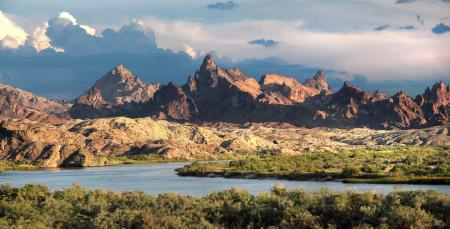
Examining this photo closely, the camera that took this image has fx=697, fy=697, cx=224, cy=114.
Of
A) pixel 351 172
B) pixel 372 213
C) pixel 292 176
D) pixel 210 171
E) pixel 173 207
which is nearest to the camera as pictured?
pixel 372 213

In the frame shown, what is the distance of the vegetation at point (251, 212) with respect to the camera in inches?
1838

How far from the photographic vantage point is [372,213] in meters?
48.5

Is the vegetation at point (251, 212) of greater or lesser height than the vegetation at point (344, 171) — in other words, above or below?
below

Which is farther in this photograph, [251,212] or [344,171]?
[344,171]

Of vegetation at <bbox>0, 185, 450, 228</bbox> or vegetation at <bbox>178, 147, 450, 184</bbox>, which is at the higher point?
vegetation at <bbox>178, 147, 450, 184</bbox>

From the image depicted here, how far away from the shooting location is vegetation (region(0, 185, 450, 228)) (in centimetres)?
4669

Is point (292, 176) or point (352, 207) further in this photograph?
point (292, 176)

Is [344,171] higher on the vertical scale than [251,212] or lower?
higher

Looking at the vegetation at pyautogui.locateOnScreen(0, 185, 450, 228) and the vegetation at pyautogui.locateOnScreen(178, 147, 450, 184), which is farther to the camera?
the vegetation at pyautogui.locateOnScreen(178, 147, 450, 184)

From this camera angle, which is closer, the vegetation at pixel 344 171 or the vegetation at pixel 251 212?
the vegetation at pixel 251 212

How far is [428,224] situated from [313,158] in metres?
134

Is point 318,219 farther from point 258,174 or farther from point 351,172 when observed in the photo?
point 258,174

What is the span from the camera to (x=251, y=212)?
5234cm

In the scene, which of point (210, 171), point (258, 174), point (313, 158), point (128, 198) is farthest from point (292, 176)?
point (128, 198)
